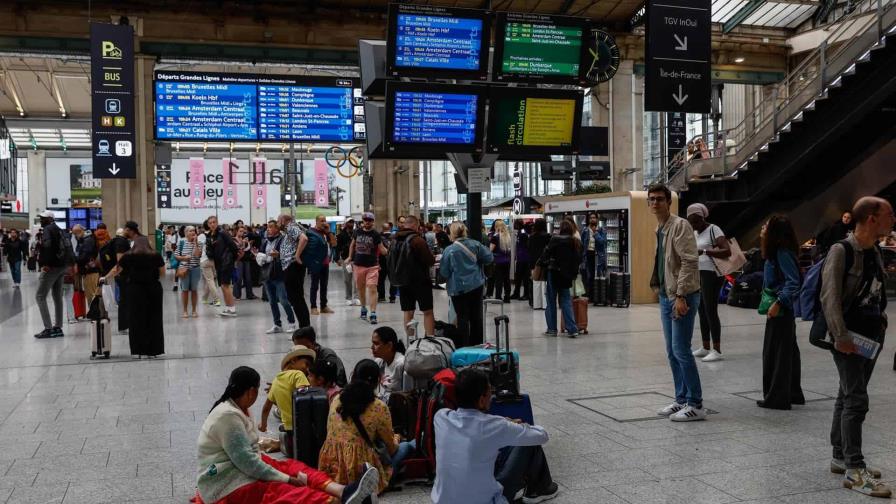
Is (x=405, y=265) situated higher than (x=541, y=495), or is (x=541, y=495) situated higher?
(x=405, y=265)

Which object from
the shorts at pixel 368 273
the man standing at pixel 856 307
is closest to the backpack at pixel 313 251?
the shorts at pixel 368 273

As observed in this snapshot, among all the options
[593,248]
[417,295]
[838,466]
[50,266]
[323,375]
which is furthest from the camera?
[593,248]

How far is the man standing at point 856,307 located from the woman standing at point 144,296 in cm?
763

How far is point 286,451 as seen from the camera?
5.54 meters

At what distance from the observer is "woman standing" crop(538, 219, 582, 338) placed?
11539 millimetres

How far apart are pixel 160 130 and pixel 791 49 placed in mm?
20225

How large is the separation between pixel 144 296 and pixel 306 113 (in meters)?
12.2

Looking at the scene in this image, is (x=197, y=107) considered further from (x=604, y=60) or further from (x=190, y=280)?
(x=604, y=60)

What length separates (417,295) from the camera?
10.6 meters

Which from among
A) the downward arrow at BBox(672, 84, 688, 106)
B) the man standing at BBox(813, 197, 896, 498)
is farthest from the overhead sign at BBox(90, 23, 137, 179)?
the man standing at BBox(813, 197, 896, 498)

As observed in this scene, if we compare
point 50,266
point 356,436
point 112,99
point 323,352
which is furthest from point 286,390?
point 112,99

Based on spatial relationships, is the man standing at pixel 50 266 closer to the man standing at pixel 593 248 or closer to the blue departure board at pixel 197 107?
the blue departure board at pixel 197 107

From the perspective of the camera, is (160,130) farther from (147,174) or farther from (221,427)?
(221,427)

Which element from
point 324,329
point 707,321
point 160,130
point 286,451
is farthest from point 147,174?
point 286,451
